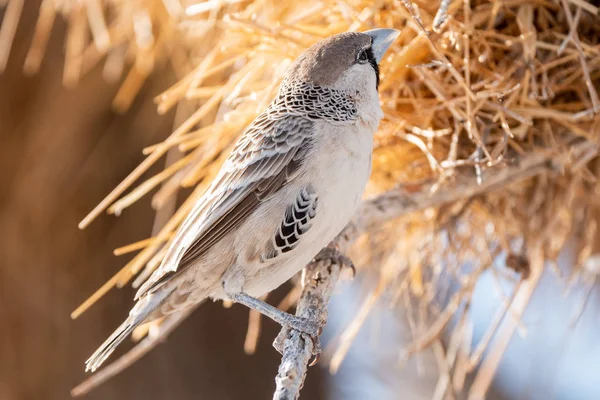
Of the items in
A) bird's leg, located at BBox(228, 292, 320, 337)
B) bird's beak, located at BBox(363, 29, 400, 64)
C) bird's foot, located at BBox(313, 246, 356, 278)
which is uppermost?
bird's beak, located at BBox(363, 29, 400, 64)

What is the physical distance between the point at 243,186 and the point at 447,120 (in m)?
0.45

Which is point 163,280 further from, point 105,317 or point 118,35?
point 105,317

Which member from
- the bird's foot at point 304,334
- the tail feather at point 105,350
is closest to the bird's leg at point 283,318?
the bird's foot at point 304,334

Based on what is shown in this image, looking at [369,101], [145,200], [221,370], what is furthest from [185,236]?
[221,370]

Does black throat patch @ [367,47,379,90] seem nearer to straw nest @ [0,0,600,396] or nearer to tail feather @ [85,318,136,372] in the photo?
straw nest @ [0,0,600,396]

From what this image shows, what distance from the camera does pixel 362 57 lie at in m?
1.68

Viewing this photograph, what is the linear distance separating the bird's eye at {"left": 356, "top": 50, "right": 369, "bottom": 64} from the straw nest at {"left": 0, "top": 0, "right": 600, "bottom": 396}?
0.05 meters

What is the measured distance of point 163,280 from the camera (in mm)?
1650

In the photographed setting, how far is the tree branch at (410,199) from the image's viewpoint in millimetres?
1591

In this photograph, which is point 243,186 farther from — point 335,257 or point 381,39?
point 381,39

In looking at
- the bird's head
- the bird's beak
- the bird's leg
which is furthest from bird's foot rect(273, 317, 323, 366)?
the bird's beak

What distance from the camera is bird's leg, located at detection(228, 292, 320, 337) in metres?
1.49

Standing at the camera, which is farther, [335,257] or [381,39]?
[335,257]

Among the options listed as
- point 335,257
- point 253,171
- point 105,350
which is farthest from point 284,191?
point 105,350
